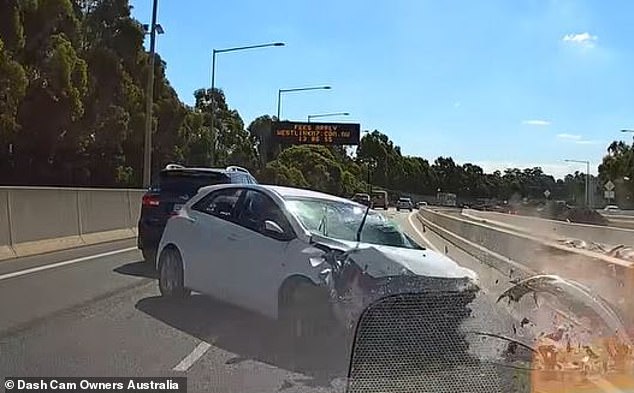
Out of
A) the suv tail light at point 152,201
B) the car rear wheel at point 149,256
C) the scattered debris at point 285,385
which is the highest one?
the suv tail light at point 152,201

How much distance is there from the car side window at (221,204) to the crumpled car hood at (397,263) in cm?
232

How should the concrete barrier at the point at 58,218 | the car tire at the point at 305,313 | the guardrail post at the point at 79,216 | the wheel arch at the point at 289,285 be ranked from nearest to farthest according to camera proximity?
the car tire at the point at 305,313 < the wheel arch at the point at 289,285 < the concrete barrier at the point at 58,218 < the guardrail post at the point at 79,216

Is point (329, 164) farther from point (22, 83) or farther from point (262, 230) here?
point (262, 230)

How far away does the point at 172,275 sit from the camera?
1197 centimetres

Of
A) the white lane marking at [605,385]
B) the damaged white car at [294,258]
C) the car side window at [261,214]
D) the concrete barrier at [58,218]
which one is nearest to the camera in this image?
the white lane marking at [605,385]

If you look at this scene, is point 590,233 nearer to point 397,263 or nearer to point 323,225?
point 323,225

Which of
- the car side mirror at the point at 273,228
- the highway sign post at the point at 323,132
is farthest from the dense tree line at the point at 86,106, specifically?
the car side mirror at the point at 273,228

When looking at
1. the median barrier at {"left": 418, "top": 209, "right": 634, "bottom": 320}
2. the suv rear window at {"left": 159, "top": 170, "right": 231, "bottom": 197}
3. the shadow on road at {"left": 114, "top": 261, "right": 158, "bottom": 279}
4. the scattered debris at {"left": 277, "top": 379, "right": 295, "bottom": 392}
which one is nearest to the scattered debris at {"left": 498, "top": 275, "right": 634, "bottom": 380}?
the median barrier at {"left": 418, "top": 209, "right": 634, "bottom": 320}

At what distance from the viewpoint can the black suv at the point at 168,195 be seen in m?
16.0

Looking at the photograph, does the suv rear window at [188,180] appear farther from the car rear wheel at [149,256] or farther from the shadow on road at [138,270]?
the shadow on road at [138,270]

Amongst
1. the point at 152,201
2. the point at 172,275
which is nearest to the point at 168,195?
the point at 152,201

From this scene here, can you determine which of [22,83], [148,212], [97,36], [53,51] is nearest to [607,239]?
[148,212]

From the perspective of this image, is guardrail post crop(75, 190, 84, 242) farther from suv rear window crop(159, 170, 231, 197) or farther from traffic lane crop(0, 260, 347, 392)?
traffic lane crop(0, 260, 347, 392)

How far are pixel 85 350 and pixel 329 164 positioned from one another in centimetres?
8400
